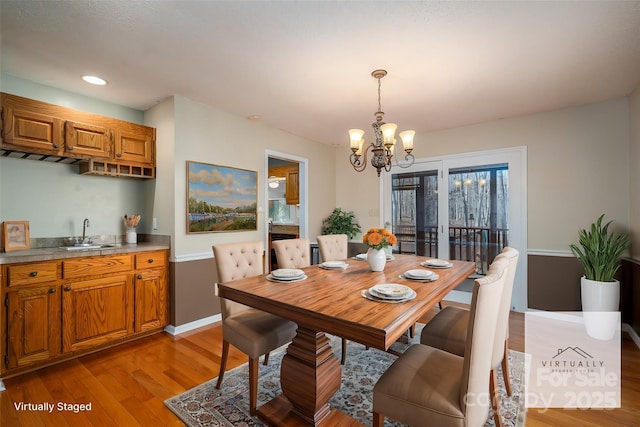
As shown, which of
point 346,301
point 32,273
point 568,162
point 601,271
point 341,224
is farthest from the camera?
point 341,224

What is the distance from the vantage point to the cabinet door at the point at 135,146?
121 inches

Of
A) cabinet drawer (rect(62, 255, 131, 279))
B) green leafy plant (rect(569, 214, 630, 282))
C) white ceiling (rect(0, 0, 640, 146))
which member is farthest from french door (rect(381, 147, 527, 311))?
cabinet drawer (rect(62, 255, 131, 279))

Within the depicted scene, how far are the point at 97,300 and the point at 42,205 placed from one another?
112 centimetres

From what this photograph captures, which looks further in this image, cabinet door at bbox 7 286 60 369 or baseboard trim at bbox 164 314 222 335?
baseboard trim at bbox 164 314 222 335

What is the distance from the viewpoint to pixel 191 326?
3248mm

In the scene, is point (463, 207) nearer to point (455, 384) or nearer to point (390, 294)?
point (390, 294)

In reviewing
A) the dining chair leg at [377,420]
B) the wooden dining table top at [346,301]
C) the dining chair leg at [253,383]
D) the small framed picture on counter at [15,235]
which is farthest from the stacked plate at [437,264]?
the small framed picture on counter at [15,235]

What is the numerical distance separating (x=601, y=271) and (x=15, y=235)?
220 inches

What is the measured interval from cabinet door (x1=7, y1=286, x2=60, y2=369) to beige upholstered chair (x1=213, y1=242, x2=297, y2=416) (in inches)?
59.0

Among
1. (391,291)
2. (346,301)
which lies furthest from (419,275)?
(346,301)

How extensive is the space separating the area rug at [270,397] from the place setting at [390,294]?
0.83 m

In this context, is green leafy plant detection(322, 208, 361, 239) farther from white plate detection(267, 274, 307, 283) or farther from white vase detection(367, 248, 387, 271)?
white plate detection(267, 274, 307, 283)

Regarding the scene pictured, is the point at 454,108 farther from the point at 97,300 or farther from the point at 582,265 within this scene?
the point at 97,300

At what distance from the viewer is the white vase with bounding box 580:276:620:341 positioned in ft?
9.43
